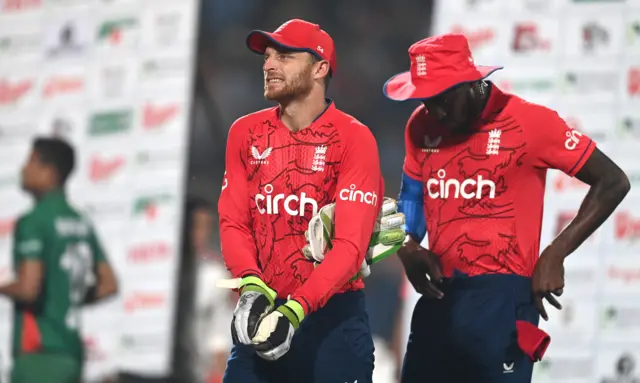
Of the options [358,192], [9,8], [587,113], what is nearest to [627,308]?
[587,113]

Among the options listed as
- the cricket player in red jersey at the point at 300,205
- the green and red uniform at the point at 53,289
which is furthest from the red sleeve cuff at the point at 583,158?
the green and red uniform at the point at 53,289

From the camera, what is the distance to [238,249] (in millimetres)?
3646

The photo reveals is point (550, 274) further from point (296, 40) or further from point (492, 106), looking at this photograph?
point (296, 40)

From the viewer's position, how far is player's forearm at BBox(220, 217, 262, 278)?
11.8 ft

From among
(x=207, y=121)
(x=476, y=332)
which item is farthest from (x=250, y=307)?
(x=207, y=121)

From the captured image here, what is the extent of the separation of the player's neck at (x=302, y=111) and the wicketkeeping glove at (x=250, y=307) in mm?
538

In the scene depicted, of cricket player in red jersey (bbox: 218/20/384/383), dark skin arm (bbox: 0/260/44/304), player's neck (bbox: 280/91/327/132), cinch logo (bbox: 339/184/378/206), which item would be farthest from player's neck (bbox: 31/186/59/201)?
cinch logo (bbox: 339/184/378/206)

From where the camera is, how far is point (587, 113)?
304 inches

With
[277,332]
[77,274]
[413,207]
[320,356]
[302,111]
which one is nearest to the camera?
[277,332]

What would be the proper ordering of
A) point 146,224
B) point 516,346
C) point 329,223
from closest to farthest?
point 329,223
point 516,346
point 146,224

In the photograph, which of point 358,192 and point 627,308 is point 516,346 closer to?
point 358,192

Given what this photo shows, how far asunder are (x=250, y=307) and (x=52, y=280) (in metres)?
5.07

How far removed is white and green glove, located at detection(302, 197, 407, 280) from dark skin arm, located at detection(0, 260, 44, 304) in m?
4.80

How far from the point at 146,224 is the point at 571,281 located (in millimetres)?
3133
